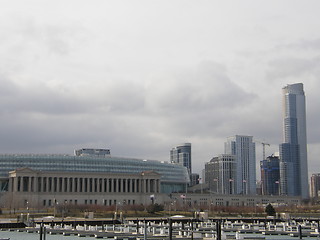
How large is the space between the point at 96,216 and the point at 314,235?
77378mm

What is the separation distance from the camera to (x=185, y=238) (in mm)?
77250

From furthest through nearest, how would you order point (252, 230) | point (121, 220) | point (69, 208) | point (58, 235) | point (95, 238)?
point (69, 208), point (121, 220), point (252, 230), point (58, 235), point (95, 238)

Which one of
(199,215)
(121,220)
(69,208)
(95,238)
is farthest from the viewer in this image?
(69,208)

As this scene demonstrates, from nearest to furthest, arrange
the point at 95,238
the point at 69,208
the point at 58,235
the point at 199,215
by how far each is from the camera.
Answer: the point at 95,238 → the point at 58,235 → the point at 199,215 → the point at 69,208

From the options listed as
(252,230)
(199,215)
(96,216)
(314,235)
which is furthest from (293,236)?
(96,216)

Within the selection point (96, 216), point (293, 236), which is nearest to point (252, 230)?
point (293, 236)

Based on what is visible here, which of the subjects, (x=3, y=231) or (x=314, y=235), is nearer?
(x=314, y=235)

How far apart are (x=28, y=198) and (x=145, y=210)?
46.6m

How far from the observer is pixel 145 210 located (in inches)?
7072

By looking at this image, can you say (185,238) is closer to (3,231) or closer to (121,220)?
(3,231)

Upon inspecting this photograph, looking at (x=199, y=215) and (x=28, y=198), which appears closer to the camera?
(x=199, y=215)

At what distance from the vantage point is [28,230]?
104 metres

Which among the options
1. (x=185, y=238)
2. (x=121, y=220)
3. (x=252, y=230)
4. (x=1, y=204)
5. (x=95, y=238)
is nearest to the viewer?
(x=185, y=238)

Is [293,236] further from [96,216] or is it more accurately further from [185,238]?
[96,216]
